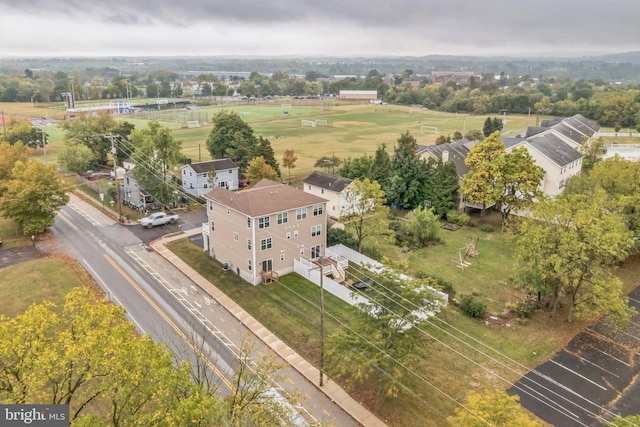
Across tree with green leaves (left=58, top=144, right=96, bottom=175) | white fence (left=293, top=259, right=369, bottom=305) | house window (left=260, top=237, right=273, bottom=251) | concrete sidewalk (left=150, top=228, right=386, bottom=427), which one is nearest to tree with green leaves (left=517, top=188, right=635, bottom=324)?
white fence (left=293, top=259, right=369, bottom=305)

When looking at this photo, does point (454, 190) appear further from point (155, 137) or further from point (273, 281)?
point (155, 137)

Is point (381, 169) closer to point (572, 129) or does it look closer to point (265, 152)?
point (265, 152)

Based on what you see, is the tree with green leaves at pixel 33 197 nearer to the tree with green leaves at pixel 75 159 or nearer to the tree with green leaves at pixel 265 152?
the tree with green leaves at pixel 75 159

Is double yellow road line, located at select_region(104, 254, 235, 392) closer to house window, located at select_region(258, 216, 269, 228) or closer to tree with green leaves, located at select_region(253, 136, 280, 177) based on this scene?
house window, located at select_region(258, 216, 269, 228)

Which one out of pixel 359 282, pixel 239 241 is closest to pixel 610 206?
pixel 359 282

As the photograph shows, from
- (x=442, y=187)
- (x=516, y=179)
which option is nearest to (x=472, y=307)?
(x=516, y=179)

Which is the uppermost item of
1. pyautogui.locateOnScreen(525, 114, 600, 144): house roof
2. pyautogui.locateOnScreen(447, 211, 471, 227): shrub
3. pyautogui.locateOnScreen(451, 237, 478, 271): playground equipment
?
pyautogui.locateOnScreen(525, 114, 600, 144): house roof

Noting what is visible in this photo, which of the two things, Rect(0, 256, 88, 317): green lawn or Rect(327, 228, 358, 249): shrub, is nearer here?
Rect(0, 256, 88, 317): green lawn
